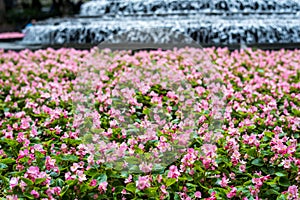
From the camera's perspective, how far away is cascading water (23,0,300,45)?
611 cm

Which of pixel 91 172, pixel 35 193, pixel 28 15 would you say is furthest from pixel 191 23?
pixel 28 15

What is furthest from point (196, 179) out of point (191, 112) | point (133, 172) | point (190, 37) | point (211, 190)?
point (190, 37)

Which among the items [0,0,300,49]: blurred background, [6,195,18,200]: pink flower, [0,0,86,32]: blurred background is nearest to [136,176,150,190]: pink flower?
[6,195,18,200]: pink flower

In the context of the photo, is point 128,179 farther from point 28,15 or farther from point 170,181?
point 28,15

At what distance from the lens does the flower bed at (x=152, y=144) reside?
1.92 metres

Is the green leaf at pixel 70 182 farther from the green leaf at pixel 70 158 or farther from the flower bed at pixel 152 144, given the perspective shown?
the green leaf at pixel 70 158

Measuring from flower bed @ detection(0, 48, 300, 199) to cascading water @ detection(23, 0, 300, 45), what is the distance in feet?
6.90

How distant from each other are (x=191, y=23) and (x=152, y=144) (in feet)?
13.5

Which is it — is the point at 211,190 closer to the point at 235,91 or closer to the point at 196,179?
the point at 196,179

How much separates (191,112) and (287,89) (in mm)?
1127

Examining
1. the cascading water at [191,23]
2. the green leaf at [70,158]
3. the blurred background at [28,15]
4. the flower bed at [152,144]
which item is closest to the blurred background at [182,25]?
the cascading water at [191,23]

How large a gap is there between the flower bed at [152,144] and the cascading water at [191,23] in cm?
210

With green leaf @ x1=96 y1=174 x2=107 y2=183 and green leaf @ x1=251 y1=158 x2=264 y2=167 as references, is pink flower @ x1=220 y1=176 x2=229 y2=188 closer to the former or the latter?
green leaf @ x1=251 y1=158 x2=264 y2=167

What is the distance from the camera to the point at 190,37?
6094mm
